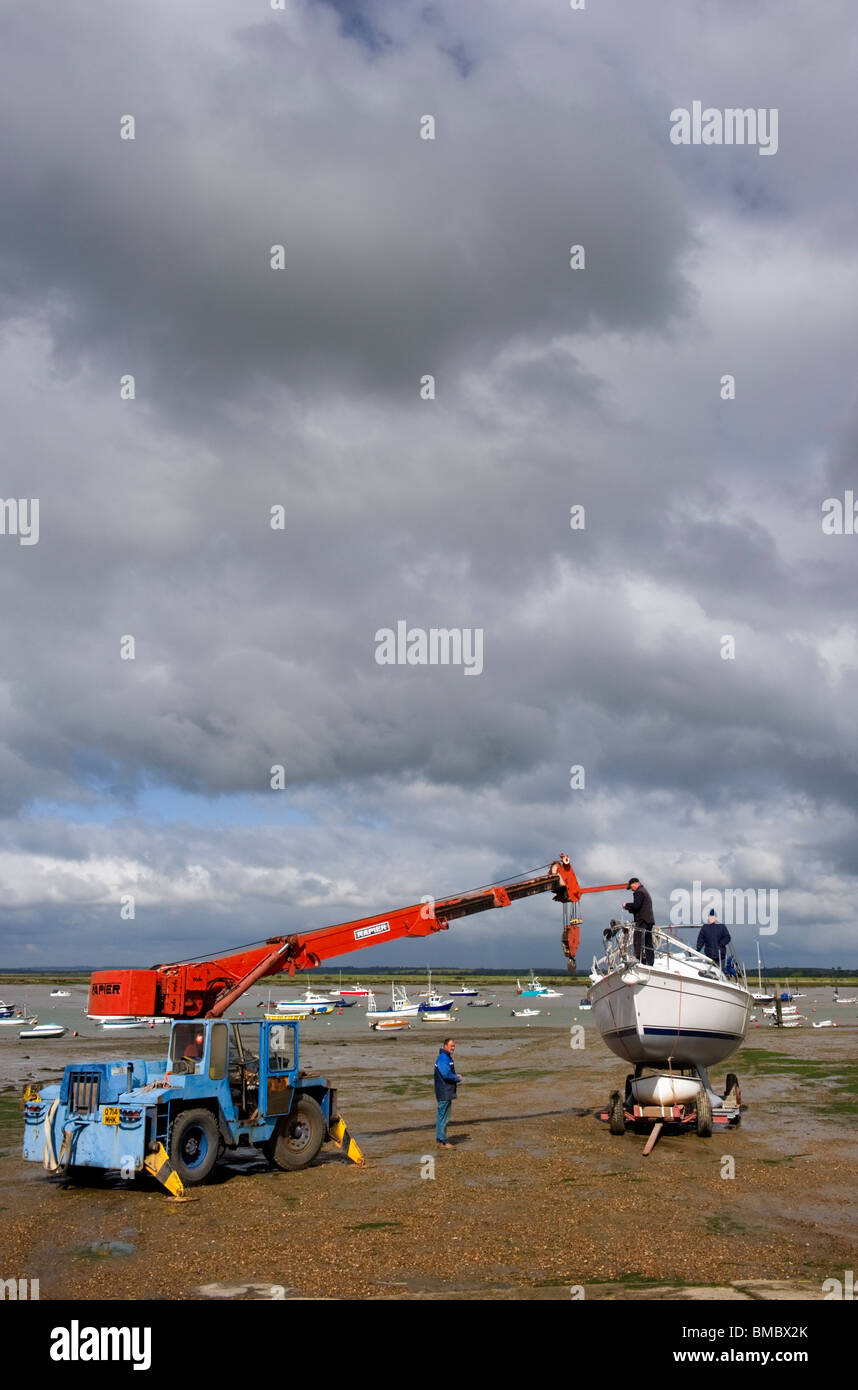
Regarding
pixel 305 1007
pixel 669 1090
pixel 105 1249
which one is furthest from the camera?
pixel 305 1007

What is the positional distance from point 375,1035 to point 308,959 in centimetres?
4241

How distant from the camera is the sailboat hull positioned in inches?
752

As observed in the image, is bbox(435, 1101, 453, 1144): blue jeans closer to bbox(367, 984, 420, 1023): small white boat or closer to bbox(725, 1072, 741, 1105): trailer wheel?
bbox(725, 1072, 741, 1105): trailer wheel

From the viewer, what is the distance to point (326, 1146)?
19469 mm

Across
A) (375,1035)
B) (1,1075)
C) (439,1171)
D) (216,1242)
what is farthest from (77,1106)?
(375,1035)

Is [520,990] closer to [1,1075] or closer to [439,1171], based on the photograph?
[1,1075]

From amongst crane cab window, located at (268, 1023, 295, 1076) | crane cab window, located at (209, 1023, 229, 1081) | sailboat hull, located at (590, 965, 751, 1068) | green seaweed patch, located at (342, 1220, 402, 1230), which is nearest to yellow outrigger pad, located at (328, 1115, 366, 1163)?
crane cab window, located at (268, 1023, 295, 1076)

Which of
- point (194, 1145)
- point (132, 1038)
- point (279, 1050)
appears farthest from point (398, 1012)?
point (194, 1145)

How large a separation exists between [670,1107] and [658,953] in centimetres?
282

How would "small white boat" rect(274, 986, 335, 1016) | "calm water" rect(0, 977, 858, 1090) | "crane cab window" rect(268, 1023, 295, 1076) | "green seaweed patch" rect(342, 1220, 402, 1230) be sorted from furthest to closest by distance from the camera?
"small white boat" rect(274, 986, 335, 1016), "calm water" rect(0, 977, 858, 1090), "crane cab window" rect(268, 1023, 295, 1076), "green seaweed patch" rect(342, 1220, 402, 1230)

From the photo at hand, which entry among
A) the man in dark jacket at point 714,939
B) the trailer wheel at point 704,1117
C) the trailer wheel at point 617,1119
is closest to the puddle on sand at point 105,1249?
the trailer wheel at point 617,1119

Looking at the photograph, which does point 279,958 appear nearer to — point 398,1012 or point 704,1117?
point 704,1117

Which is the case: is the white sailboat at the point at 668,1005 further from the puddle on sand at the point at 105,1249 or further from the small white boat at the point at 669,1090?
the puddle on sand at the point at 105,1249

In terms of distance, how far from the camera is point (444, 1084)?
1891cm
